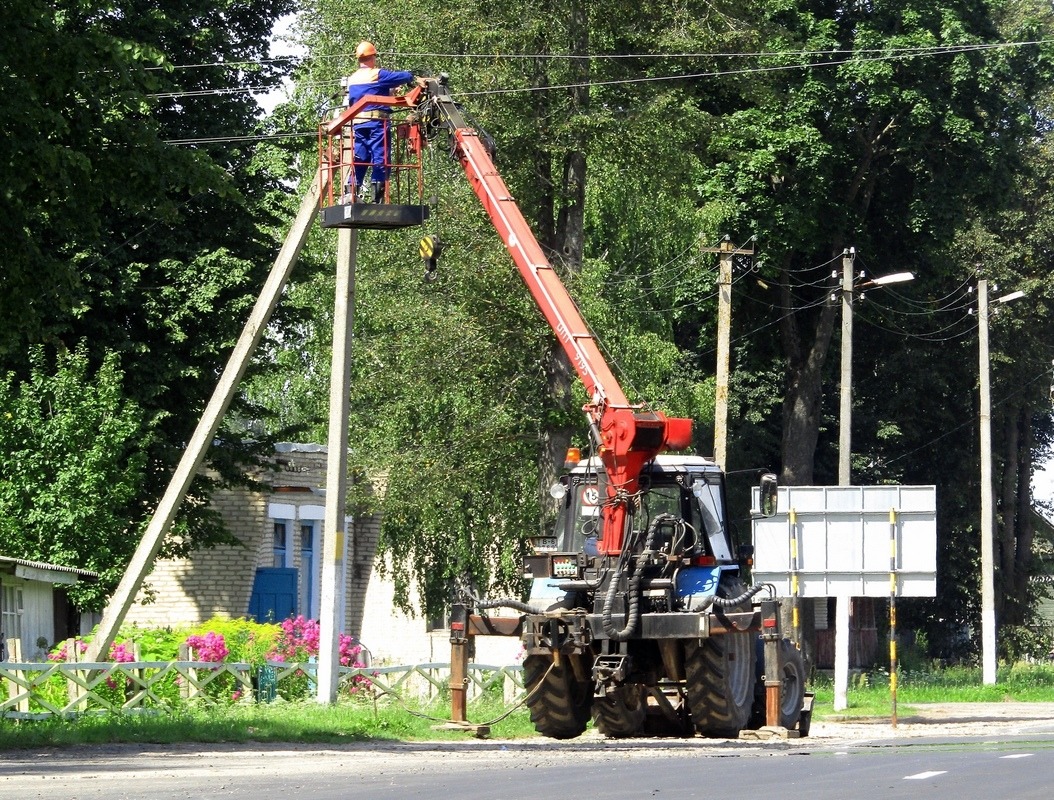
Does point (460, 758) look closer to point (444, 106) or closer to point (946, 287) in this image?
point (444, 106)

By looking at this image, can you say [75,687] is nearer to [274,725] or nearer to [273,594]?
[274,725]

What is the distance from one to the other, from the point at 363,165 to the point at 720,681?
7.11m

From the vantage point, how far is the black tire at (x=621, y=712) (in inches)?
733

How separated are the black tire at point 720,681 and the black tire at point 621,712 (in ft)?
1.94

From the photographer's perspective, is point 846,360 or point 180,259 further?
point 846,360

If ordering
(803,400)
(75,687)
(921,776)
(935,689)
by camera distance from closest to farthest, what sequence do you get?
(921,776) < (75,687) < (935,689) < (803,400)

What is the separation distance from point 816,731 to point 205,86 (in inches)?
650

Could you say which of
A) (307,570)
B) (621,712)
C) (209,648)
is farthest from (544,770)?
(307,570)

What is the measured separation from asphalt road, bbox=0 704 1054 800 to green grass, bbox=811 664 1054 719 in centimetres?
1241

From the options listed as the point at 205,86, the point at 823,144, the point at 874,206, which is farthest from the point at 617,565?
the point at 874,206

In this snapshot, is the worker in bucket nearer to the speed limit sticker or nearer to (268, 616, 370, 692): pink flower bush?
the speed limit sticker

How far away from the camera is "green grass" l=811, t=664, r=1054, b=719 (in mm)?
33188

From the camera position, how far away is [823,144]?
41.0m

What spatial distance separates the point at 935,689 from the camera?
129 feet
